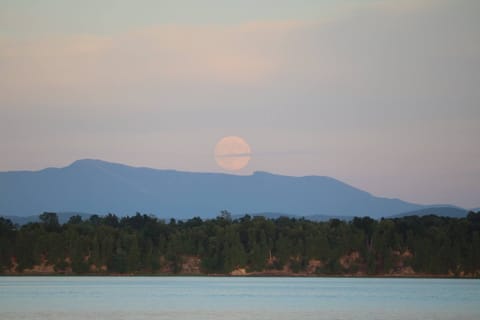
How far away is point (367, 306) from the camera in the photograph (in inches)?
3322

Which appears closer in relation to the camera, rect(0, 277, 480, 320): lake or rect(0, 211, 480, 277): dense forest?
rect(0, 277, 480, 320): lake

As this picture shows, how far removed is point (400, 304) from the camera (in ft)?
289

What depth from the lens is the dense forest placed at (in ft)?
481

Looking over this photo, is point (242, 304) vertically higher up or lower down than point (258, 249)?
lower down

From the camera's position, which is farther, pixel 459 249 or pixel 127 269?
pixel 127 269

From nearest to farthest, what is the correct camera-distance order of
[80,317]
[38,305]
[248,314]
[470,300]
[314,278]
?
1. [80,317]
2. [248,314]
3. [38,305]
4. [470,300]
5. [314,278]

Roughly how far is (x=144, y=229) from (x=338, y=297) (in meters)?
67.6

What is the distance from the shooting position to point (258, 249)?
15112cm

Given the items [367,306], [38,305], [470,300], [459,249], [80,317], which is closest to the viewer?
[80,317]

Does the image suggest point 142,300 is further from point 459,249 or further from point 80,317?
point 459,249

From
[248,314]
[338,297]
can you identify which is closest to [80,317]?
[248,314]

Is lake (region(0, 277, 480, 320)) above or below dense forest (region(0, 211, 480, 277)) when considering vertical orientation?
below

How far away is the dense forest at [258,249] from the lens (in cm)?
14662

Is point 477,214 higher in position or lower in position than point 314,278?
higher
